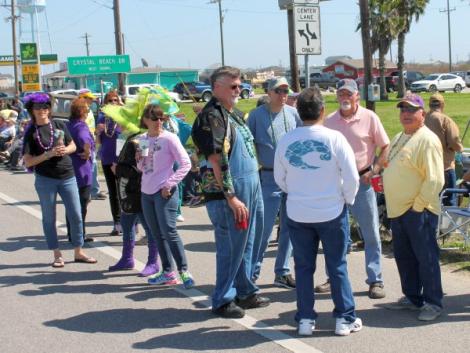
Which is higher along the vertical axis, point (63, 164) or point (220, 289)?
point (63, 164)

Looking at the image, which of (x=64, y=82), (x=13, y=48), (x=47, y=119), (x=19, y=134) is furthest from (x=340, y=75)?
(x=47, y=119)

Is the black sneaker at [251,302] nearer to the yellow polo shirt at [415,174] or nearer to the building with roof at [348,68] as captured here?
the yellow polo shirt at [415,174]

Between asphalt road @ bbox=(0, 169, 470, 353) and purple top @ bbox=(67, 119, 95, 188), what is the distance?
97 cm

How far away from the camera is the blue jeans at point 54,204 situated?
737 centimetres

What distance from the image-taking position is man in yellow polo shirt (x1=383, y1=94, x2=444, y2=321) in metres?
5.38

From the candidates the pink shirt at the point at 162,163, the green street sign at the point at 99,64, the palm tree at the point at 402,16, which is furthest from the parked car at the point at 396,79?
the pink shirt at the point at 162,163

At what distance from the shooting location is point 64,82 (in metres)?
70.9

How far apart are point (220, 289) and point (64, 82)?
224 ft

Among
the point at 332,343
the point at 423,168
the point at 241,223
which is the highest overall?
the point at 423,168

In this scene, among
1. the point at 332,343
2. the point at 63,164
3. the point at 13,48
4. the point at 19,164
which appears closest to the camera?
the point at 332,343

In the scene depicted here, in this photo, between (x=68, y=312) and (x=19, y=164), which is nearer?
(x=68, y=312)

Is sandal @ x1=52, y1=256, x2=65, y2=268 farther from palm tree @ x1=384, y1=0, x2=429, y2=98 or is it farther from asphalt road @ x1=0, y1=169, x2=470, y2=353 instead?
palm tree @ x1=384, y1=0, x2=429, y2=98

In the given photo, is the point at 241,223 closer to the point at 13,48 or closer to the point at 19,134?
the point at 19,134

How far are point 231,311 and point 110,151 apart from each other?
4.14 metres
